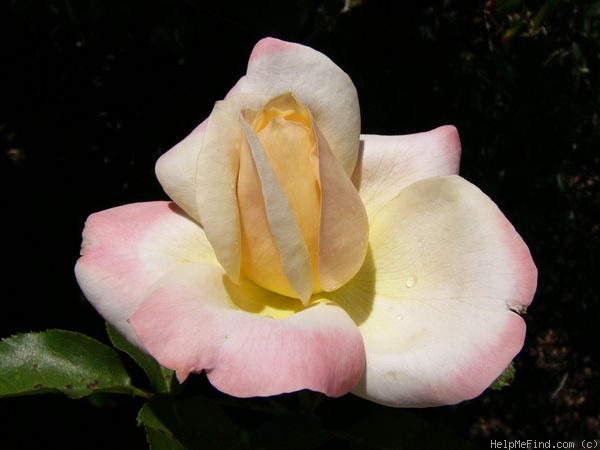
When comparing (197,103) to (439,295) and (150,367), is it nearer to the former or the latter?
(150,367)

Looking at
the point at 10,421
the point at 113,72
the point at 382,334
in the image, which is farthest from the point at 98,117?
the point at 382,334

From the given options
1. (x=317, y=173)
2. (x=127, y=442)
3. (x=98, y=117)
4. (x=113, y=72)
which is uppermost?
(x=317, y=173)

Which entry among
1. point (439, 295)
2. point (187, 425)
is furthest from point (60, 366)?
point (439, 295)

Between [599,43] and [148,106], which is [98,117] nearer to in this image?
[148,106]

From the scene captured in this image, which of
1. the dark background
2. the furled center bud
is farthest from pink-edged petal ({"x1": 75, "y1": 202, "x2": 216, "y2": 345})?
the dark background

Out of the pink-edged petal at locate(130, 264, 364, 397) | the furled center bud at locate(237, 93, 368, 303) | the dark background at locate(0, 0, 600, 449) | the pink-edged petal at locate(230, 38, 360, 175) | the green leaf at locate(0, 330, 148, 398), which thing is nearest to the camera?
the pink-edged petal at locate(130, 264, 364, 397)

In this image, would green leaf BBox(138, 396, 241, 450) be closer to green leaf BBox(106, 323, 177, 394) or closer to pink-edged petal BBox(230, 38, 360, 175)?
green leaf BBox(106, 323, 177, 394)

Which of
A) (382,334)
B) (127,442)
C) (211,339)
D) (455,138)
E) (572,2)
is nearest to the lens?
(211,339)

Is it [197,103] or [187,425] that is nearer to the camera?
[187,425]
